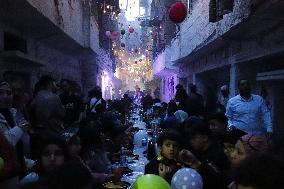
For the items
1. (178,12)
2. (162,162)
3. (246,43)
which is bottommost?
(162,162)

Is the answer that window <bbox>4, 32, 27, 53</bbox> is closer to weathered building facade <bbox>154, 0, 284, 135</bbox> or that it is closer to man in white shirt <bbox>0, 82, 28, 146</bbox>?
weathered building facade <bbox>154, 0, 284, 135</bbox>

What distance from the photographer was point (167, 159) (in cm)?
411

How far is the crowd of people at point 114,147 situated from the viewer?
226 centimetres

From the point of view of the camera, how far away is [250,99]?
267 inches

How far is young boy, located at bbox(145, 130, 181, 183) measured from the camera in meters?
3.89

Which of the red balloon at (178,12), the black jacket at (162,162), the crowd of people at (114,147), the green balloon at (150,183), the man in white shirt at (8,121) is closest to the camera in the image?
the crowd of people at (114,147)

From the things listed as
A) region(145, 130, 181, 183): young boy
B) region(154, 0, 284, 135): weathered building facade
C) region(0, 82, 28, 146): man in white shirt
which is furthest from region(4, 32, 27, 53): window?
region(145, 130, 181, 183): young boy

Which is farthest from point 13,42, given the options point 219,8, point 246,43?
point 246,43

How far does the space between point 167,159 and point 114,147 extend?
11.5 ft

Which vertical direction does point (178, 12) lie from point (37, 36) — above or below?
above

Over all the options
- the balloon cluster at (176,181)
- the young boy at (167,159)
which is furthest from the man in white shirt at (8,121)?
the balloon cluster at (176,181)

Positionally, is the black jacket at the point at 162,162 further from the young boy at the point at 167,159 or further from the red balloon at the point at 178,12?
the red balloon at the point at 178,12

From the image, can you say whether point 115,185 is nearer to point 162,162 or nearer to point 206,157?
point 162,162

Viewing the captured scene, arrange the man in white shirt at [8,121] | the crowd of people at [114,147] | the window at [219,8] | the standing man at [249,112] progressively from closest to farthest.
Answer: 1. the crowd of people at [114,147]
2. the man in white shirt at [8,121]
3. the standing man at [249,112]
4. the window at [219,8]
